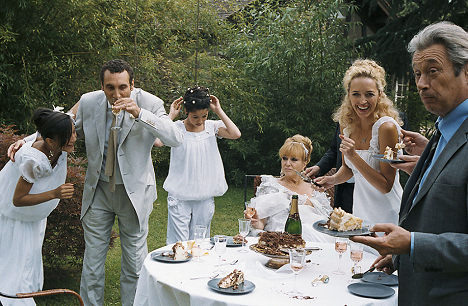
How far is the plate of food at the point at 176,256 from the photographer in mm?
2521

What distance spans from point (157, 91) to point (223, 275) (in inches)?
255

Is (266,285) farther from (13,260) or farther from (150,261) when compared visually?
(13,260)

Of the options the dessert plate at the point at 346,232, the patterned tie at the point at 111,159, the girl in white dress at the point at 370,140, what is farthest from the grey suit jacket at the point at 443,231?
the patterned tie at the point at 111,159

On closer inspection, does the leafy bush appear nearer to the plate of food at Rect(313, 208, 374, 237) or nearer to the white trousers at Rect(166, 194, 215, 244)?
the white trousers at Rect(166, 194, 215, 244)

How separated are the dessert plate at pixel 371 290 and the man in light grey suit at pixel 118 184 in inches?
71.1

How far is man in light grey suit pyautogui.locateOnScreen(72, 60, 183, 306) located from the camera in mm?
3330

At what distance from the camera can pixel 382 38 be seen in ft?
26.8

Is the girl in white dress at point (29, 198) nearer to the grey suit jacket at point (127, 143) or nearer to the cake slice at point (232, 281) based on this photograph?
the grey suit jacket at point (127, 143)

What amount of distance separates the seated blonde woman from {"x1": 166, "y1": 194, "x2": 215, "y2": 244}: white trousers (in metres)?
0.48

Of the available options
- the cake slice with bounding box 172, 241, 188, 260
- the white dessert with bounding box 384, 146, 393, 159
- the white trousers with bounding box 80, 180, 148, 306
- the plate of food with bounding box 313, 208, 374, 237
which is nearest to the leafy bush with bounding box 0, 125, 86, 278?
the white trousers with bounding box 80, 180, 148, 306

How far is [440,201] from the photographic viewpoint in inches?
57.4

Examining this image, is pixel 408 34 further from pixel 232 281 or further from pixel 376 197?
pixel 232 281

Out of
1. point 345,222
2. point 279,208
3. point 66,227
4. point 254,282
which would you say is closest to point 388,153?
point 345,222

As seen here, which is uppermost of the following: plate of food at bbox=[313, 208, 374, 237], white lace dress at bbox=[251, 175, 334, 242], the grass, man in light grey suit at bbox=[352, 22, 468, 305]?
man in light grey suit at bbox=[352, 22, 468, 305]
